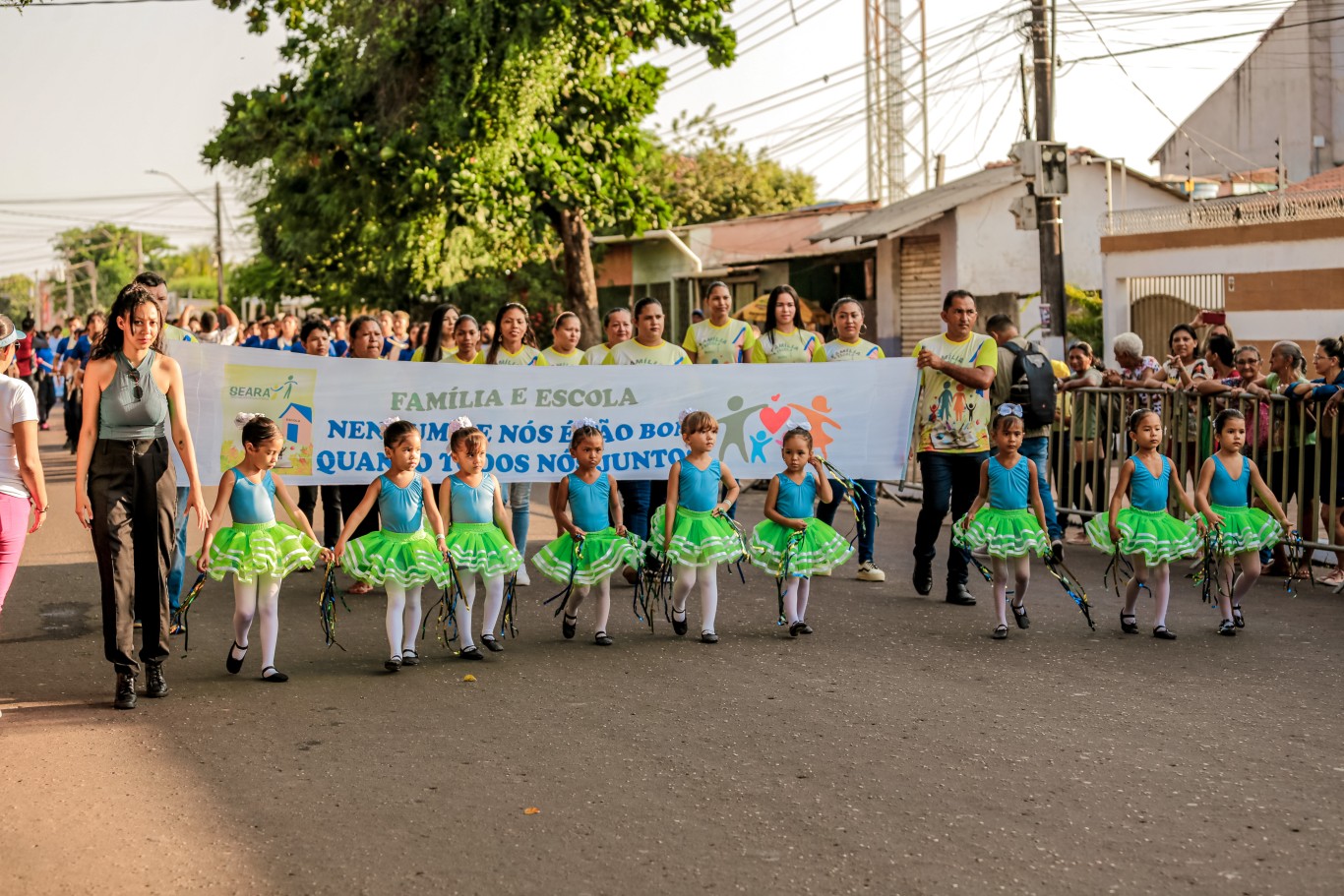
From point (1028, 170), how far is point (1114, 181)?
1380cm

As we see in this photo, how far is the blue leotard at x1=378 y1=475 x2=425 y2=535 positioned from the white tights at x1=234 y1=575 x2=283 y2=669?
2.14 feet

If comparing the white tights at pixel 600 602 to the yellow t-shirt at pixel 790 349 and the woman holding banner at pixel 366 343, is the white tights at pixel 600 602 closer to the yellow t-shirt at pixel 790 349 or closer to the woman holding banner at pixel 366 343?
the yellow t-shirt at pixel 790 349

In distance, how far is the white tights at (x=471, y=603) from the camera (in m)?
8.05

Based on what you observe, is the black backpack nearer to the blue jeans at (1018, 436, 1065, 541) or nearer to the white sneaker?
the blue jeans at (1018, 436, 1065, 541)

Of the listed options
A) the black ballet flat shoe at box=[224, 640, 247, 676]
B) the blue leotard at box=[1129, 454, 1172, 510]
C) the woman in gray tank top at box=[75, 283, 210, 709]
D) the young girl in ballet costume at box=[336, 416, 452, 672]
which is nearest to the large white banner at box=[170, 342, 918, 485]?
the blue leotard at box=[1129, 454, 1172, 510]

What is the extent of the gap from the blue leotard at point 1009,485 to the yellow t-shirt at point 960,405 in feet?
3.48

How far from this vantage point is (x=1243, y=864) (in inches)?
187

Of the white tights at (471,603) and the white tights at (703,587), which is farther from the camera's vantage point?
the white tights at (703,587)

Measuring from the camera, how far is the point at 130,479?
713 cm

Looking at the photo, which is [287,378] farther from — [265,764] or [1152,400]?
Result: [1152,400]

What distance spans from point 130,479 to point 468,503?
176 cm

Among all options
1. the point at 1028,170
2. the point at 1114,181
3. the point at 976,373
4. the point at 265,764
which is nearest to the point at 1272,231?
the point at 1028,170

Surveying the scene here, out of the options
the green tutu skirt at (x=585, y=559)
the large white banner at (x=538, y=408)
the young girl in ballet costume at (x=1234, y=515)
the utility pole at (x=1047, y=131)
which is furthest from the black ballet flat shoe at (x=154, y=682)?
the utility pole at (x=1047, y=131)

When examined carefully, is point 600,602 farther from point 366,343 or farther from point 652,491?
point 366,343
